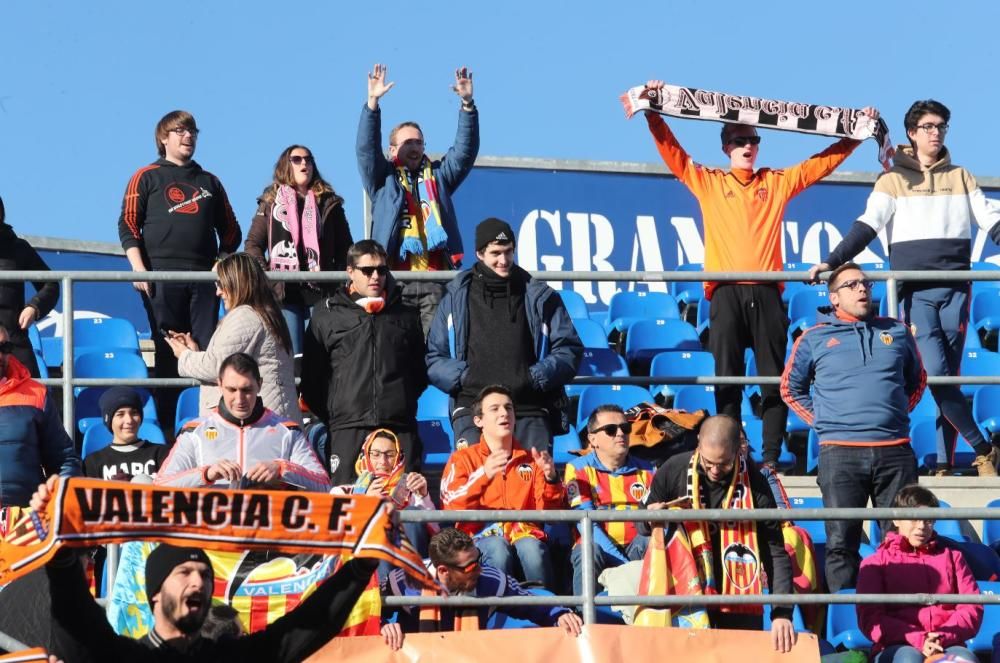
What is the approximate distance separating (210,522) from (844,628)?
4.07m

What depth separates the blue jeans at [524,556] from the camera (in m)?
8.39

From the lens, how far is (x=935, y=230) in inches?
408

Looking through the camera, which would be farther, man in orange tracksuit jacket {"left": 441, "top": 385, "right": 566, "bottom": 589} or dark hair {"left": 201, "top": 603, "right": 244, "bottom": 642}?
man in orange tracksuit jacket {"left": 441, "top": 385, "right": 566, "bottom": 589}

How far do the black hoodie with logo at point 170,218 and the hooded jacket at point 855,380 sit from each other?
123 inches

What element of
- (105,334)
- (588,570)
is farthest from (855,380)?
(105,334)

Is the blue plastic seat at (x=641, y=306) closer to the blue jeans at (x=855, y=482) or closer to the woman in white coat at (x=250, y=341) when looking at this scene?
the blue jeans at (x=855, y=482)

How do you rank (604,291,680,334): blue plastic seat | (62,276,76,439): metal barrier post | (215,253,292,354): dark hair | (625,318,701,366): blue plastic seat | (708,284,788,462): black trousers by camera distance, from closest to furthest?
1. (215,253,292,354): dark hair
2. (62,276,76,439): metal barrier post
3. (708,284,788,462): black trousers
4. (625,318,701,366): blue plastic seat
5. (604,291,680,334): blue plastic seat

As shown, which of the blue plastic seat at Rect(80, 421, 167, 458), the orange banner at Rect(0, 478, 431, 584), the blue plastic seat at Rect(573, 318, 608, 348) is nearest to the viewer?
the orange banner at Rect(0, 478, 431, 584)

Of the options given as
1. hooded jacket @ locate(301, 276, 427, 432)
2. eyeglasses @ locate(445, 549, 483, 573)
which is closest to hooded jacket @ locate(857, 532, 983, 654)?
eyeglasses @ locate(445, 549, 483, 573)

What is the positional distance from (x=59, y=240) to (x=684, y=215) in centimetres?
519

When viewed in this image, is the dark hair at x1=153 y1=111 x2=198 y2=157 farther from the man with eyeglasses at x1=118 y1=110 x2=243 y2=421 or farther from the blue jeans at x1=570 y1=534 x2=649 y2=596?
the blue jeans at x1=570 y1=534 x2=649 y2=596

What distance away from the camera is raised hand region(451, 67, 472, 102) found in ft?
34.0

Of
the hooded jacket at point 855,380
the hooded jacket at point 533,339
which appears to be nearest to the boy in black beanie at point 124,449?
the hooded jacket at point 533,339

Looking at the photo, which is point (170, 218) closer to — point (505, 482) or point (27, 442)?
point (27, 442)
